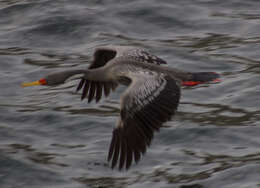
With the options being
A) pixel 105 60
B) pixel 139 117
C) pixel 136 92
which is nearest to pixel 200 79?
pixel 136 92

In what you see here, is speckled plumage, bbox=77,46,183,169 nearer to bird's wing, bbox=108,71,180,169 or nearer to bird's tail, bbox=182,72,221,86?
bird's wing, bbox=108,71,180,169

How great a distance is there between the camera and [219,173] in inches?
317

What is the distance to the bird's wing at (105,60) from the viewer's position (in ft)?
30.7

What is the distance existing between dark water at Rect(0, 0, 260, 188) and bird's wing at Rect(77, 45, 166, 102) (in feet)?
1.92

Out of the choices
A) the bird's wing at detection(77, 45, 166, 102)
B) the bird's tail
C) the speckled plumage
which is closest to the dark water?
the bird's wing at detection(77, 45, 166, 102)

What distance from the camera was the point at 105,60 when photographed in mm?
9695

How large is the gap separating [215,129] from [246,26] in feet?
13.9

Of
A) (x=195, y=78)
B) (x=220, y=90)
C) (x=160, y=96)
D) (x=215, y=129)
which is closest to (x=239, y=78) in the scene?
(x=220, y=90)

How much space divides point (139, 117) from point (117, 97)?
133 inches

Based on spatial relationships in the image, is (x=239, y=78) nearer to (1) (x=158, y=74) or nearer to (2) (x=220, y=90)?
(2) (x=220, y=90)

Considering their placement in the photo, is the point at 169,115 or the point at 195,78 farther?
the point at 195,78

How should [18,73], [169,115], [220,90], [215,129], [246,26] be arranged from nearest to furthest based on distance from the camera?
[169,115], [215,129], [220,90], [18,73], [246,26]

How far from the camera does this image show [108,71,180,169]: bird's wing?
7449 mm

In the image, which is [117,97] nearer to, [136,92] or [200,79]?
[200,79]
